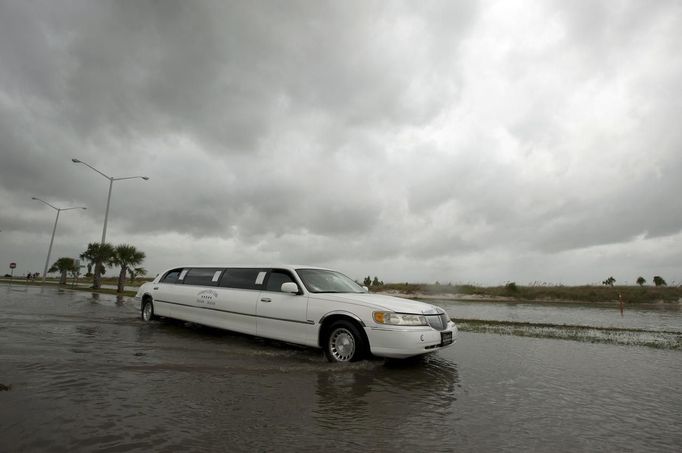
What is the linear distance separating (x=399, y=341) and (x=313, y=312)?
1588mm

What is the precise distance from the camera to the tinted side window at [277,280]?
7.47 metres

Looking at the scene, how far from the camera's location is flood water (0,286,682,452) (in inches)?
132

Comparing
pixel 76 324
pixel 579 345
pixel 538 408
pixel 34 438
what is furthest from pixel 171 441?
pixel 579 345

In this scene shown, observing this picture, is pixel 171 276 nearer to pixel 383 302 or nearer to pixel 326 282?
pixel 326 282

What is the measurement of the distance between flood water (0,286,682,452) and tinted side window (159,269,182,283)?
243 centimetres

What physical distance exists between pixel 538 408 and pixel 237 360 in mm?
4412

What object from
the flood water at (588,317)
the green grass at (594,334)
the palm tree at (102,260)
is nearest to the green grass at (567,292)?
the flood water at (588,317)

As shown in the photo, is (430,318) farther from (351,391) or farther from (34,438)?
(34,438)

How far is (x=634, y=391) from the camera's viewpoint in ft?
17.3

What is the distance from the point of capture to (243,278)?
8.20 meters

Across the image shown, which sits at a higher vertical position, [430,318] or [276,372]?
[430,318]

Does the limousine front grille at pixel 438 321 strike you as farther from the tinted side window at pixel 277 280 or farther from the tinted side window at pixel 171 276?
the tinted side window at pixel 171 276

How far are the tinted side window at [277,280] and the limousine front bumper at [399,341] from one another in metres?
2.07

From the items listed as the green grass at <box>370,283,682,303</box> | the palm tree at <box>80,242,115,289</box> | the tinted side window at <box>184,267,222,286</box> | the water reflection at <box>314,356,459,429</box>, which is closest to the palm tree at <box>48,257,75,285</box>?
the palm tree at <box>80,242,115,289</box>
